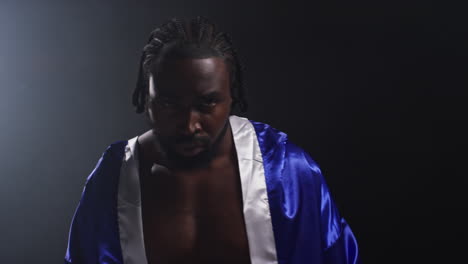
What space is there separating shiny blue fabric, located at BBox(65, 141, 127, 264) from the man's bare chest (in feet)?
0.25

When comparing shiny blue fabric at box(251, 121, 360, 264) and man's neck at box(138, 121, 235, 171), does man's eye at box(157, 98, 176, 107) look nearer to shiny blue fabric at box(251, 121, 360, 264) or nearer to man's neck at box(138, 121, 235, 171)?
man's neck at box(138, 121, 235, 171)

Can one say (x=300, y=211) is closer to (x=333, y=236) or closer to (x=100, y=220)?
(x=333, y=236)

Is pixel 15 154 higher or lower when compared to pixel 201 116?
lower

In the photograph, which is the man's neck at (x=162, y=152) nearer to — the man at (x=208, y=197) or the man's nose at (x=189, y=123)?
the man at (x=208, y=197)

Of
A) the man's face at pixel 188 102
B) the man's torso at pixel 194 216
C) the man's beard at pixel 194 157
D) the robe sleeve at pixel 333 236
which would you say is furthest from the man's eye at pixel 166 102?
the robe sleeve at pixel 333 236

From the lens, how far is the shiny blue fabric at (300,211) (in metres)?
1.31

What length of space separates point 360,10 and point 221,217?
0.73 m

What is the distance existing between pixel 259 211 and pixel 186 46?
16.3 inches

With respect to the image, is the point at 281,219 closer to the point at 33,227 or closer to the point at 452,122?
the point at 452,122

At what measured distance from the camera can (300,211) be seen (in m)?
1.32

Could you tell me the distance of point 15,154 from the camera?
174cm

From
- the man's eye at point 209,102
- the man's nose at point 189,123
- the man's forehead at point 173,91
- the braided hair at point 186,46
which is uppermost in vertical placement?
the braided hair at point 186,46

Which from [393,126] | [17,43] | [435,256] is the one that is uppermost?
[17,43]

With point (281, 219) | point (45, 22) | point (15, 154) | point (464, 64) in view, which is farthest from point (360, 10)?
point (15, 154)
